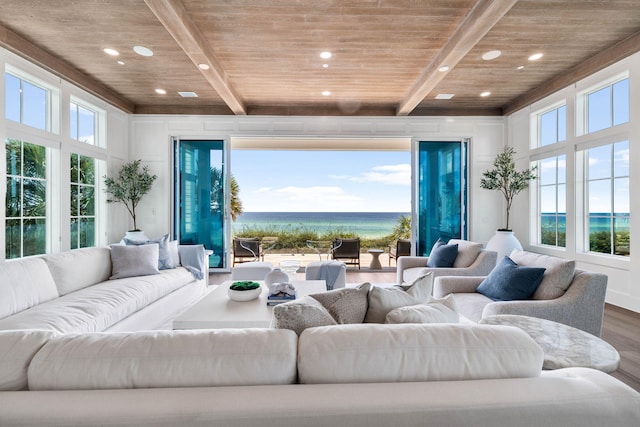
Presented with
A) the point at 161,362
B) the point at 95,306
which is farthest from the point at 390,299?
the point at 95,306

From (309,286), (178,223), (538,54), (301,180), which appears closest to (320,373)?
(309,286)

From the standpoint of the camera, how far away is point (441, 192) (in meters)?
6.00

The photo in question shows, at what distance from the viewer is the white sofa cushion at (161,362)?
871mm

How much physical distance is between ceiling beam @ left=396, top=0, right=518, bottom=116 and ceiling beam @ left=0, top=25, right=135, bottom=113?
15.7 ft

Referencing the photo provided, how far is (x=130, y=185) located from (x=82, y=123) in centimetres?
116

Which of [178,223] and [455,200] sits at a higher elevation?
[455,200]

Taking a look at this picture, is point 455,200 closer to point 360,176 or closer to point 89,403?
point 89,403

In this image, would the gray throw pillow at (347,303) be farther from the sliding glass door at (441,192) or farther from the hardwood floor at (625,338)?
the sliding glass door at (441,192)

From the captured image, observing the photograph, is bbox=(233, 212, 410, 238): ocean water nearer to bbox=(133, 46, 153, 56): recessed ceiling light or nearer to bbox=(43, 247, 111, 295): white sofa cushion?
bbox=(133, 46, 153, 56): recessed ceiling light

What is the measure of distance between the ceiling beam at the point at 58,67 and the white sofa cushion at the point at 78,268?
2.46m

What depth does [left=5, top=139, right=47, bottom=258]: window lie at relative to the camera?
366cm

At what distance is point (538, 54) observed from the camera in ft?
12.7

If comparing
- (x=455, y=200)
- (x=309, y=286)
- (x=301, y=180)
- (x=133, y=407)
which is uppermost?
(x=301, y=180)

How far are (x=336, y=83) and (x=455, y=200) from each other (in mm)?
3166
